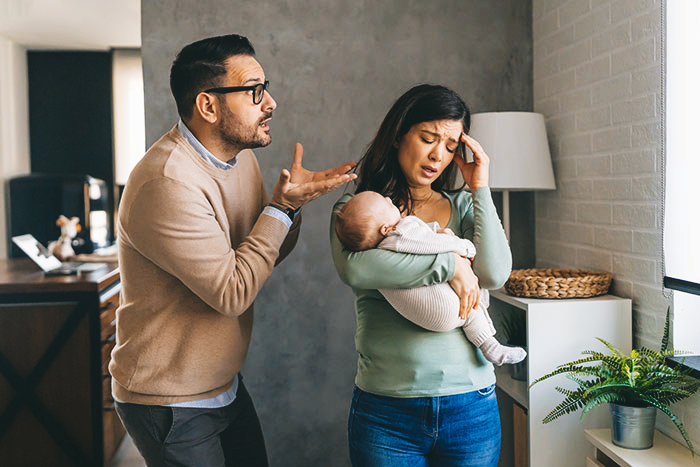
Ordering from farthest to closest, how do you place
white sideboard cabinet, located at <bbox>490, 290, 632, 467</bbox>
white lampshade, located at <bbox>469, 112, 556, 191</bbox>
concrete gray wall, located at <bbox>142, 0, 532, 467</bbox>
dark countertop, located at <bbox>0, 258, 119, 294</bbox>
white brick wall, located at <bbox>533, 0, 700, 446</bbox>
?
dark countertop, located at <bbox>0, 258, 119, 294</bbox>
concrete gray wall, located at <bbox>142, 0, 532, 467</bbox>
white lampshade, located at <bbox>469, 112, 556, 191</bbox>
white sideboard cabinet, located at <bbox>490, 290, 632, 467</bbox>
white brick wall, located at <bbox>533, 0, 700, 446</bbox>

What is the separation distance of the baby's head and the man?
0.11m

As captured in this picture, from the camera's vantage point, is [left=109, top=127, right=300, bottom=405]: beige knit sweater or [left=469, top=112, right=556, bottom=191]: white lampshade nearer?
[left=109, top=127, right=300, bottom=405]: beige knit sweater

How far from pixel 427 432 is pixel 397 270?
393 millimetres

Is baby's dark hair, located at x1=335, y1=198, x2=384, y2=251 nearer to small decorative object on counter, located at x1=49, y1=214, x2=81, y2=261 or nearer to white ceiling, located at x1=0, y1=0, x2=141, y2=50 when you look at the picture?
small decorative object on counter, located at x1=49, y1=214, x2=81, y2=261

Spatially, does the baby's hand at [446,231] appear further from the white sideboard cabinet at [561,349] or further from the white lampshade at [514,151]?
the white lampshade at [514,151]

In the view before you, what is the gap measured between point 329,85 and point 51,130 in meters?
4.45

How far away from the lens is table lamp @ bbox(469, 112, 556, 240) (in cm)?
242

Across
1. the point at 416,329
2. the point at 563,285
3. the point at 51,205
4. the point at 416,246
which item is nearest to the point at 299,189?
the point at 416,246

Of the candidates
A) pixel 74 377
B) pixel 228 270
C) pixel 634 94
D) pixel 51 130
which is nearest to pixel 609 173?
pixel 634 94

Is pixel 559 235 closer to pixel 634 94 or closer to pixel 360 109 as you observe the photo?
pixel 634 94

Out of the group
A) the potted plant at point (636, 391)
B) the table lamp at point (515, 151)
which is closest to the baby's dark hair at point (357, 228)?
the potted plant at point (636, 391)

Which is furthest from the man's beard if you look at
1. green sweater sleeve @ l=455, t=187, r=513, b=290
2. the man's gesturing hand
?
green sweater sleeve @ l=455, t=187, r=513, b=290

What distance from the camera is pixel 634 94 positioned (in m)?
2.03

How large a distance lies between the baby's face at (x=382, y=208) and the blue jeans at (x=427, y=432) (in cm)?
43
